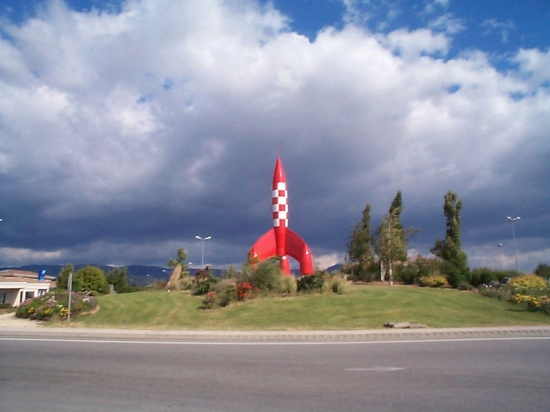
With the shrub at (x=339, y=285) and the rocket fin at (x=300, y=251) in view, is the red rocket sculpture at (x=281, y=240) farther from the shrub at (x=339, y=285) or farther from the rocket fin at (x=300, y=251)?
the shrub at (x=339, y=285)

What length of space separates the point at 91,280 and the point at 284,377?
34324 millimetres

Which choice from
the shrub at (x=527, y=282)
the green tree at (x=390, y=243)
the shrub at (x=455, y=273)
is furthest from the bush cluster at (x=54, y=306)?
the shrub at (x=455, y=273)

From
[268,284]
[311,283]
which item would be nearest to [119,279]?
[268,284]

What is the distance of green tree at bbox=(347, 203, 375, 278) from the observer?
35.3 m

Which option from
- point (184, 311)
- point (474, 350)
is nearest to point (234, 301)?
point (184, 311)

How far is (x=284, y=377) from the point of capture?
8.39 m

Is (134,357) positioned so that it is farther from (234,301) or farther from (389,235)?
(389,235)

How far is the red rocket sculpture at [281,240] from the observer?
91.6ft

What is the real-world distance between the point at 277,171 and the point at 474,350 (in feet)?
61.6

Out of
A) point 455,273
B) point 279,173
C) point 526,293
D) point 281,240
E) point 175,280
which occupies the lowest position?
point 526,293

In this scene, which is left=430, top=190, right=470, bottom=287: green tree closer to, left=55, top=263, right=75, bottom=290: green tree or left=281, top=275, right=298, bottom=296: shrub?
left=281, top=275, right=298, bottom=296: shrub

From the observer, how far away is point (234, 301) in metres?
22.1

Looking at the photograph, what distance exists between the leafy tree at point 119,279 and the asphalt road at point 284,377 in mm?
37538

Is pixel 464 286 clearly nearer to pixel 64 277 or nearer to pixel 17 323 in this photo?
pixel 17 323
